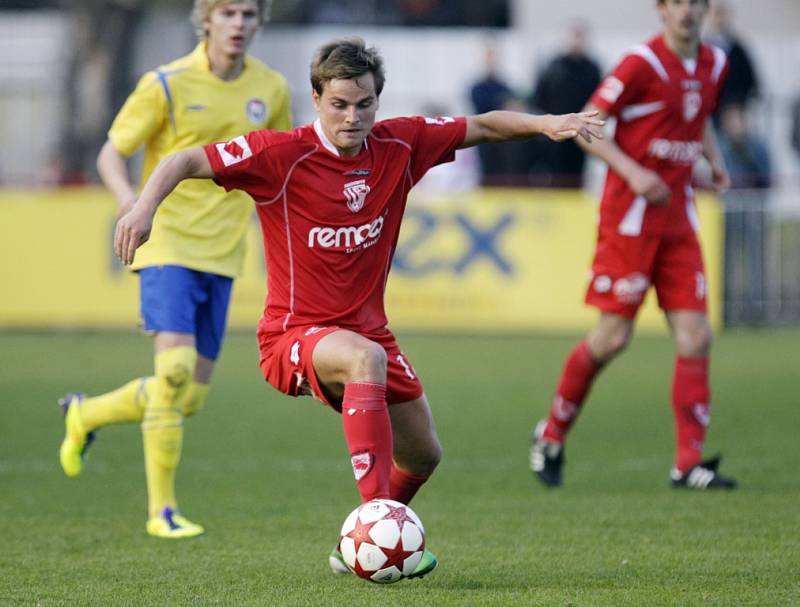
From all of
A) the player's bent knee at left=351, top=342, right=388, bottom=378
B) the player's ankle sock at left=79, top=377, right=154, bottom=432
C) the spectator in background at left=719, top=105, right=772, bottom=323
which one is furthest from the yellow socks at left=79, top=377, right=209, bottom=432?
the spectator in background at left=719, top=105, right=772, bottom=323

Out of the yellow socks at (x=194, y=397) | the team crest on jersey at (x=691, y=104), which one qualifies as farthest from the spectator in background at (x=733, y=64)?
the yellow socks at (x=194, y=397)

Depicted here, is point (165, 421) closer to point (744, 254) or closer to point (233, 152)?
point (233, 152)

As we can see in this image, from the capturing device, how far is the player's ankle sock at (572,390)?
8.09 metres

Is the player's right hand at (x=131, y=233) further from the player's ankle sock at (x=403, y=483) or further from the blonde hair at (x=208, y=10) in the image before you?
the blonde hair at (x=208, y=10)

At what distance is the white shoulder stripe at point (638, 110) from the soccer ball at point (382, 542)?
11.3 feet

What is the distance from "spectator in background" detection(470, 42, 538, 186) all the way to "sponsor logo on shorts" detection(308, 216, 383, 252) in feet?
40.6

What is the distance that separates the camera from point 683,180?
809 centimetres

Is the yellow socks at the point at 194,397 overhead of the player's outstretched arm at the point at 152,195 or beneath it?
beneath

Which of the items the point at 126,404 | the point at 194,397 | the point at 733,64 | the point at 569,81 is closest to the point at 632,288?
the point at 194,397

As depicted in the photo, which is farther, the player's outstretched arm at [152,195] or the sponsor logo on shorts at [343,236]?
the sponsor logo on shorts at [343,236]

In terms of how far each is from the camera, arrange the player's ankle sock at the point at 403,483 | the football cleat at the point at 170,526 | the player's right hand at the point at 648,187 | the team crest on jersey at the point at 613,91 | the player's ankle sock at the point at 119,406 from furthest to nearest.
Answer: the team crest on jersey at the point at 613,91
the player's right hand at the point at 648,187
the player's ankle sock at the point at 119,406
the football cleat at the point at 170,526
the player's ankle sock at the point at 403,483

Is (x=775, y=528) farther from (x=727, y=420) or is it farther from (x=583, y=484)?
(x=727, y=420)

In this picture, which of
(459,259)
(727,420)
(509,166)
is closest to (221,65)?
(727,420)

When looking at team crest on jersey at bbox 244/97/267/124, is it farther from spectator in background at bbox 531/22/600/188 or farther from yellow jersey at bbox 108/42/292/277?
spectator in background at bbox 531/22/600/188
